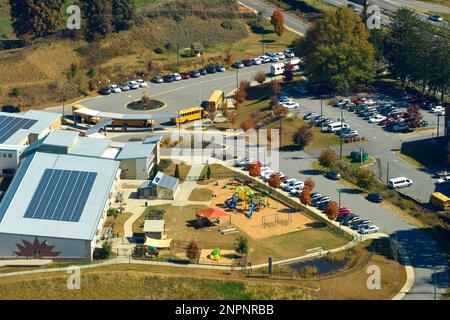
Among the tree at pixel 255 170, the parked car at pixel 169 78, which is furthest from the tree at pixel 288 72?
the tree at pixel 255 170

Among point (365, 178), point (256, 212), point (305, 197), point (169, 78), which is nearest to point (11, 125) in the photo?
point (256, 212)

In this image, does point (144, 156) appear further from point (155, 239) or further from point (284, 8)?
point (284, 8)

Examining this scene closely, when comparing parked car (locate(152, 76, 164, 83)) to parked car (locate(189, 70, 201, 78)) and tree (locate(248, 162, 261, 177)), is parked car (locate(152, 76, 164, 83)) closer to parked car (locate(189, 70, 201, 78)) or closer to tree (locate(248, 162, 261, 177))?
parked car (locate(189, 70, 201, 78))

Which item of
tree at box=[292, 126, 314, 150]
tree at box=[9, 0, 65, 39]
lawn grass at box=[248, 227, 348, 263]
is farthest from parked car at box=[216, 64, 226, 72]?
lawn grass at box=[248, 227, 348, 263]

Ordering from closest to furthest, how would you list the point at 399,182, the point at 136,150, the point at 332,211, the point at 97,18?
the point at 332,211, the point at 399,182, the point at 136,150, the point at 97,18

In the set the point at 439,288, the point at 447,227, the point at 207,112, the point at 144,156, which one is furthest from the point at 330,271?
the point at 207,112

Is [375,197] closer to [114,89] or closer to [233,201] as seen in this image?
[233,201]
